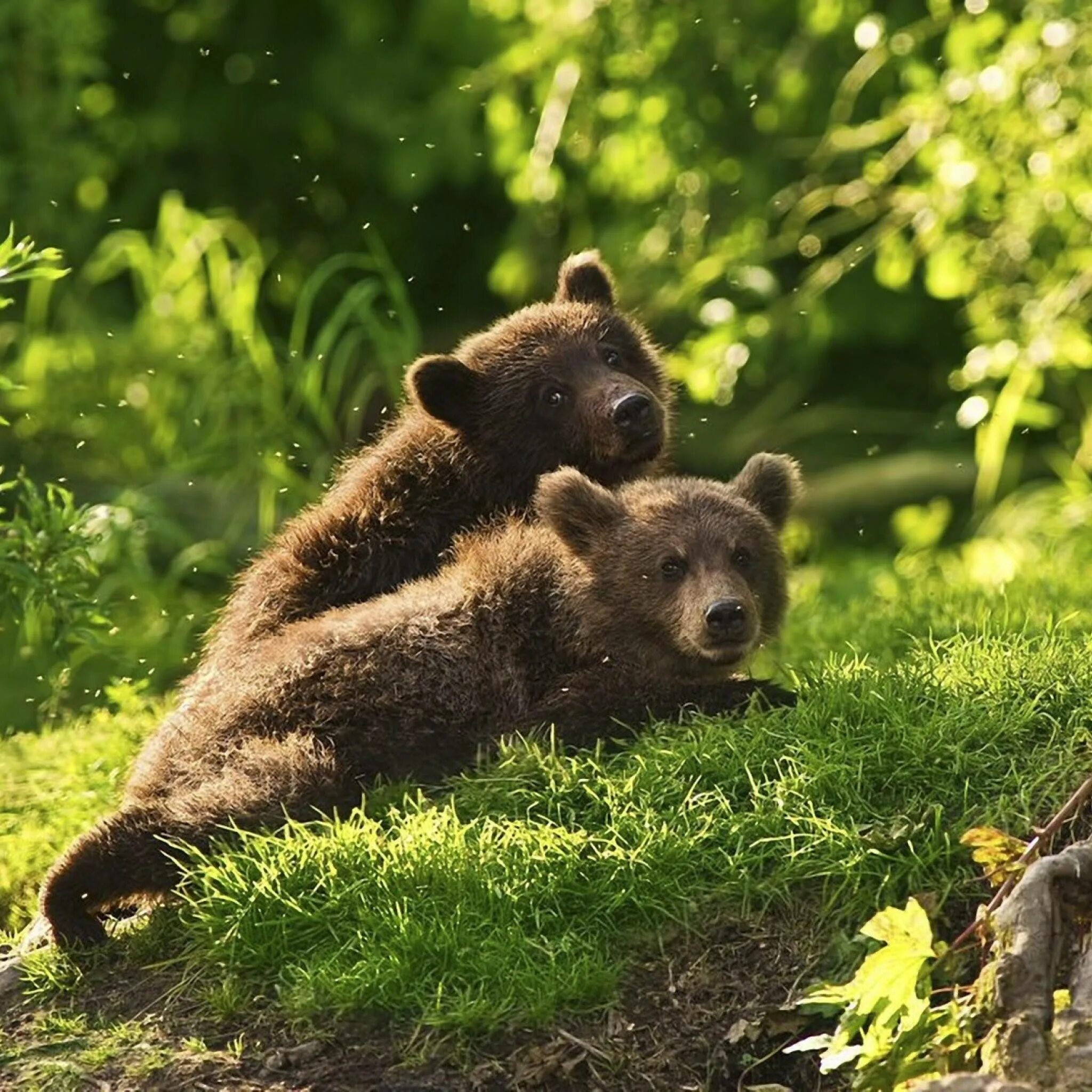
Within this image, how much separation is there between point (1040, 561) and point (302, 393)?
12.2 feet

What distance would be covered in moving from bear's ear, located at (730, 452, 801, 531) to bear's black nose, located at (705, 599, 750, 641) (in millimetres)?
702

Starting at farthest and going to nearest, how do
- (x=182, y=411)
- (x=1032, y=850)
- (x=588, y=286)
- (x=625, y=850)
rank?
(x=182, y=411)
(x=588, y=286)
(x=625, y=850)
(x=1032, y=850)

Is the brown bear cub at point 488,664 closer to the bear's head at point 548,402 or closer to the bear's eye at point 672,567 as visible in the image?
the bear's eye at point 672,567

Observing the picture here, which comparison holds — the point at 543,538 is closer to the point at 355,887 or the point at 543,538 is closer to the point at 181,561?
the point at 355,887

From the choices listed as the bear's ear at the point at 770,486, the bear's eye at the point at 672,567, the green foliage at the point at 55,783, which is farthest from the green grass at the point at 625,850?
the green foliage at the point at 55,783

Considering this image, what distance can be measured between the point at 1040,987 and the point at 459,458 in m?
3.35

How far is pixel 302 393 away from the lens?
10.3 metres

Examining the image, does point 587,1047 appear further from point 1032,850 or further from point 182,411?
point 182,411

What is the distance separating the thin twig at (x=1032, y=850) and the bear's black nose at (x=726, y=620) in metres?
1.39

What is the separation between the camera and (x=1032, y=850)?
15.2ft

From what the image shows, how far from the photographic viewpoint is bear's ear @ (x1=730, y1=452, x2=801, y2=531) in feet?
21.9

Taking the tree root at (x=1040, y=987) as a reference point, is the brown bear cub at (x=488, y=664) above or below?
above

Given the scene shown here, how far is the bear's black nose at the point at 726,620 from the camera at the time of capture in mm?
5992

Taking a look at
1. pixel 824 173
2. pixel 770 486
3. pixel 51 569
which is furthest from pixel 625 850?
pixel 824 173
